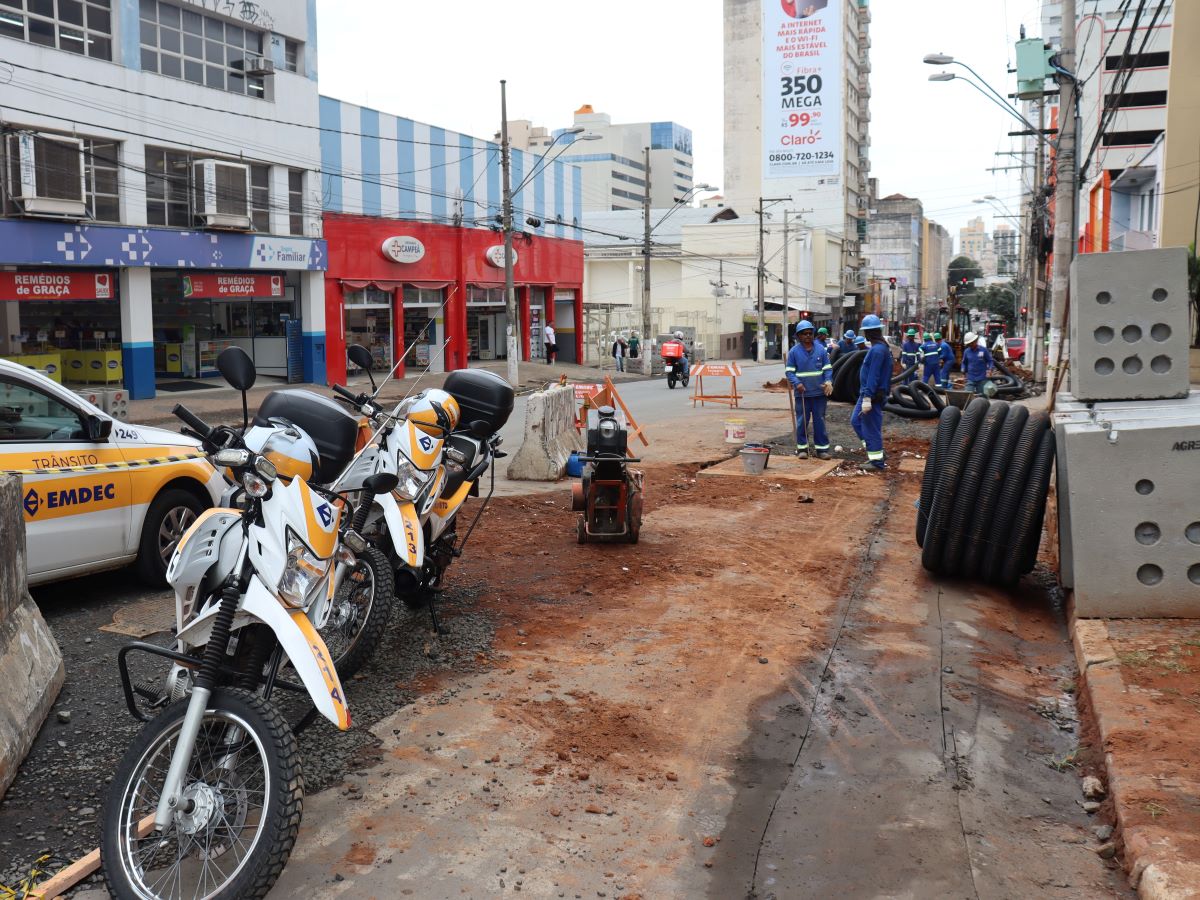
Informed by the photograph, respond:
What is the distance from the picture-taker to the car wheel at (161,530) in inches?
331

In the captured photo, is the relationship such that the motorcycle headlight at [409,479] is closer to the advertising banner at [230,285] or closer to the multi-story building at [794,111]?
the advertising banner at [230,285]

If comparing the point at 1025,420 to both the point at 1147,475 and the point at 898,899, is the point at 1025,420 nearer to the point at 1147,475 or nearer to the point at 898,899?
the point at 1147,475

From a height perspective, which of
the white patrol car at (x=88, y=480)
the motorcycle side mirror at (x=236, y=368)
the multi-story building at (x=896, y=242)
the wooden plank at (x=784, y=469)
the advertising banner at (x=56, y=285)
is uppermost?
the multi-story building at (x=896, y=242)

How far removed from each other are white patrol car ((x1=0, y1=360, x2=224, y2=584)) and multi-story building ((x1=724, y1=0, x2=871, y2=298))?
94938 mm

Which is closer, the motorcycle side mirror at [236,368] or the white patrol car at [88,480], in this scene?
the motorcycle side mirror at [236,368]

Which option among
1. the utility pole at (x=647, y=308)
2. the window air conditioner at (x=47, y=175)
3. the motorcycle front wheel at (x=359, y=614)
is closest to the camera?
the motorcycle front wheel at (x=359, y=614)

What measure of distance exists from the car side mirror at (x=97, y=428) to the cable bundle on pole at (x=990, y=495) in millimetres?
6269

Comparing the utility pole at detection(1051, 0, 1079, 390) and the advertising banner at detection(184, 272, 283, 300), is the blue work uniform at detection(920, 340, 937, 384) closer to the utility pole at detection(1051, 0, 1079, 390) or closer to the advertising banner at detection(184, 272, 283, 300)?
the utility pole at detection(1051, 0, 1079, 390)

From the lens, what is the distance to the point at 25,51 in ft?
83.8

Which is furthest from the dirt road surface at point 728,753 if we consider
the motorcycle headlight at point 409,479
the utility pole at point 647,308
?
the utility pole at point 647,308

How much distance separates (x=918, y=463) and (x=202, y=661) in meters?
13.7

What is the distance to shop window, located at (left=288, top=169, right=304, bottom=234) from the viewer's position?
34.0 meters

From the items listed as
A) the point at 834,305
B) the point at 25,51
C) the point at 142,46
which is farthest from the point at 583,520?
the point at 834,305

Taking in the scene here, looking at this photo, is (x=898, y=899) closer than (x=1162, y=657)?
Yes
